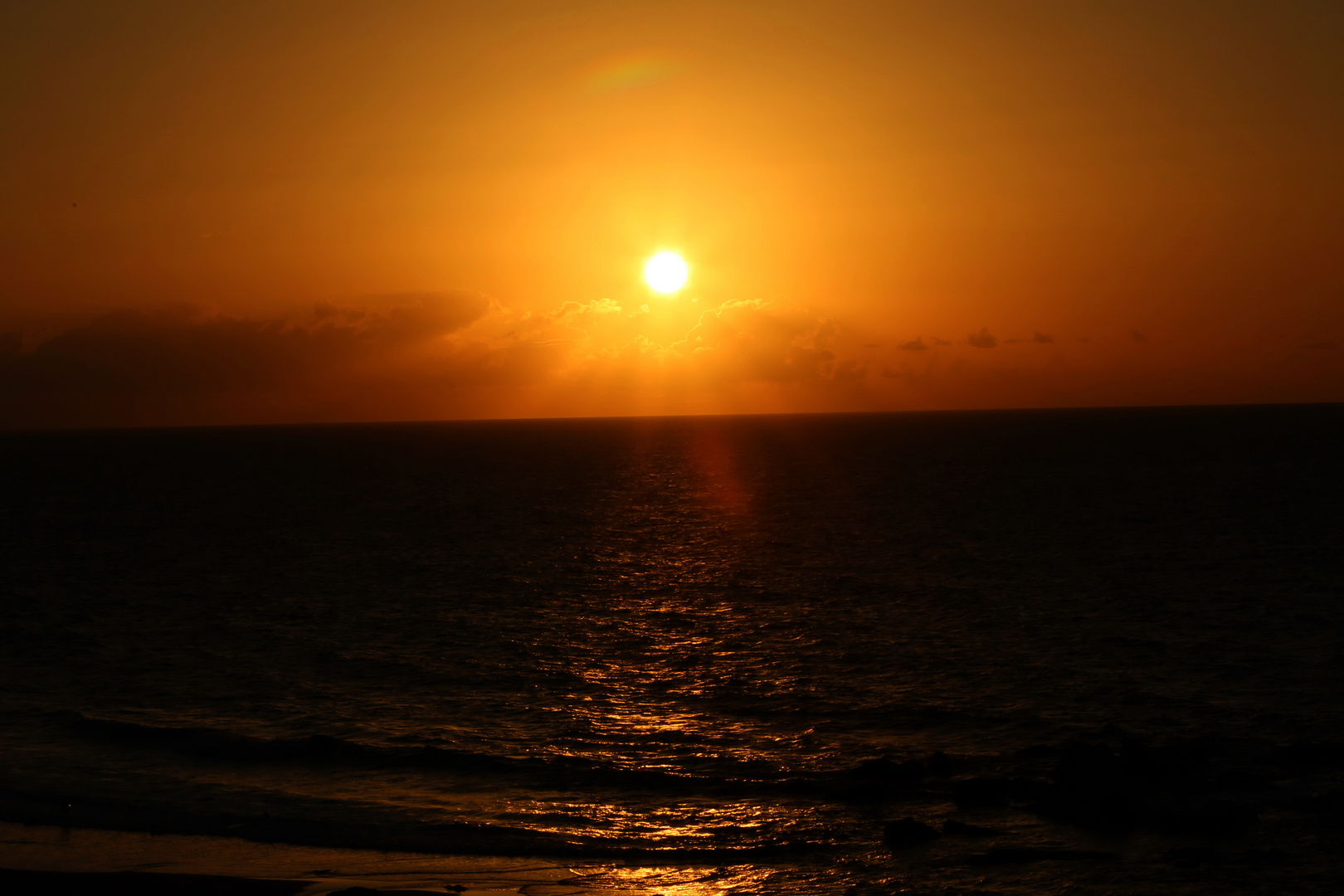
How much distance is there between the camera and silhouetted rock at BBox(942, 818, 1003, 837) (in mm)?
18625

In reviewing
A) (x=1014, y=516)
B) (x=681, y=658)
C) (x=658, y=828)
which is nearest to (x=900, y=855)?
(x=658, y=828)

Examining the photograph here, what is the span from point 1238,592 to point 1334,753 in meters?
23.3

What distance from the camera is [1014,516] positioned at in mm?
77812

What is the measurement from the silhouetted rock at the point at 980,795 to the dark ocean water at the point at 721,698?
0.23 feet

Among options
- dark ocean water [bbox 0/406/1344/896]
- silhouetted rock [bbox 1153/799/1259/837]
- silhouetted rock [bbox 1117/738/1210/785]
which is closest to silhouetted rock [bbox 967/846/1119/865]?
dark ocean water [bbox 0/406/1344/896]

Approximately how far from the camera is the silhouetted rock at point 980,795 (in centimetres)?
2022

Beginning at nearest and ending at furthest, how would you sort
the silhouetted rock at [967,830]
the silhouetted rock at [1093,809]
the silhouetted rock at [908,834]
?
the silhouetted rock at [908,834], the silhouetted rock at [967,830], the silhouetted rock at [1093,809]

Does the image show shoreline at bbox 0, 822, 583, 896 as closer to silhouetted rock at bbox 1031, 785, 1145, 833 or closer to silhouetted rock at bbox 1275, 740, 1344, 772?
silhouetted rock at bbox 1031, 785, 1145, 833

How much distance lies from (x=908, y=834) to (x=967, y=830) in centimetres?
120

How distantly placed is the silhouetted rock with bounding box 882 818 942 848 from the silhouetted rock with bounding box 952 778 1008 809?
6.09ft

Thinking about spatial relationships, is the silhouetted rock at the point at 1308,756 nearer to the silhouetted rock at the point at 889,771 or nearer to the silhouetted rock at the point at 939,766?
the silhouetted rock at the point at 939,766

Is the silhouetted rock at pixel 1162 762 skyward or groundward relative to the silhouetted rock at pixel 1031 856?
skyward

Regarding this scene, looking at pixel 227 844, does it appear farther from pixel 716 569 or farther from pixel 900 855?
pixel 716 569

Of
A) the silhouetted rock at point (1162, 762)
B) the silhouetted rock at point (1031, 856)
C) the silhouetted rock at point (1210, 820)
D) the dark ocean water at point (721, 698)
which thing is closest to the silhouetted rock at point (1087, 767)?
the dark ocean water at point (721, 698)
